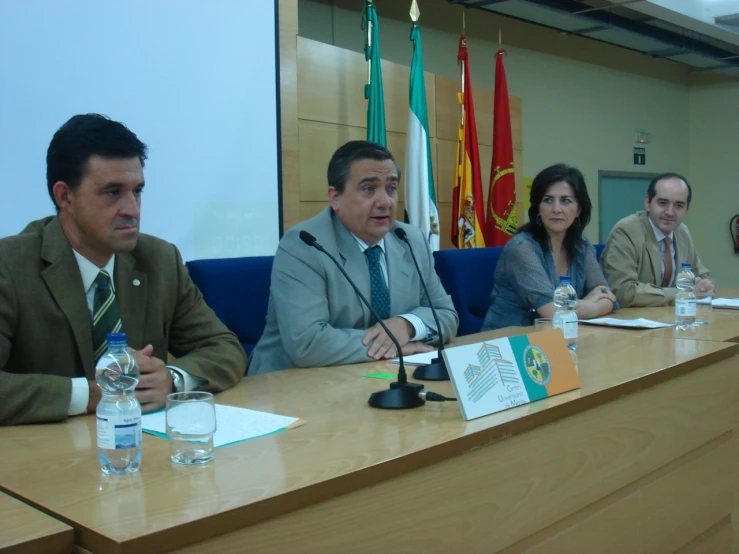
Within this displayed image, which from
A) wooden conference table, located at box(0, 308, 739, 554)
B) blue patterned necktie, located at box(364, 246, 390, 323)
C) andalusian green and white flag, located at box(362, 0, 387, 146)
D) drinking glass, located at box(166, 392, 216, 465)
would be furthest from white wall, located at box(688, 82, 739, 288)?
drinking glass, located at box(166, 392, 216, 465)

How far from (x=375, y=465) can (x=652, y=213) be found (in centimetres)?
285

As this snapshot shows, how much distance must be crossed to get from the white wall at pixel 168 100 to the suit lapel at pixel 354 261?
1.02m

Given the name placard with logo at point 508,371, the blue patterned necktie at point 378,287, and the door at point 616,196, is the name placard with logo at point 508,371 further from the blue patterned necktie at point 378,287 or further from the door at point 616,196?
the door at point 616,196

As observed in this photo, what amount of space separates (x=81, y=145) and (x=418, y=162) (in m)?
2.80

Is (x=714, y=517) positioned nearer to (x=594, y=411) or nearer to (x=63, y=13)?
(x=594, y=411)

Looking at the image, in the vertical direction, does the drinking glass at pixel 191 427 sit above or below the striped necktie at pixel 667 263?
below

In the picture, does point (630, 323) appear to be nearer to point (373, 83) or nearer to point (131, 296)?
point (131, 296)

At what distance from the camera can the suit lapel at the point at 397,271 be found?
222 centimetres

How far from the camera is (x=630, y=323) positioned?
252 centimetres

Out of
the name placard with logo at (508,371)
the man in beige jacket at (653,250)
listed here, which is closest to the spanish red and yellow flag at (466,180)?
the man in beige jacket at (653,250)

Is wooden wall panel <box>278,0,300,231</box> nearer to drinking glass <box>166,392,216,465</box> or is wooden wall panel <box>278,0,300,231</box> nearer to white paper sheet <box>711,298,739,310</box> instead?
white paper sheet <box>711,298,739,310</box>

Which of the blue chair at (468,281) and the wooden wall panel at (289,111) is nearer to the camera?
the blue chair at (468,281)

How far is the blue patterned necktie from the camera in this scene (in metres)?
2.20

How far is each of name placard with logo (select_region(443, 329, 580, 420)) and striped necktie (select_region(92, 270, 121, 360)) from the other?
802 millimetres
